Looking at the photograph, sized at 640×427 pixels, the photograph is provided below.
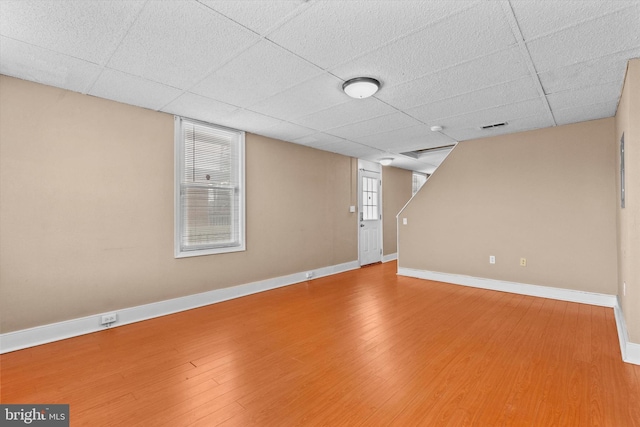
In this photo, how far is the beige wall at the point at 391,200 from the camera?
7300 mm

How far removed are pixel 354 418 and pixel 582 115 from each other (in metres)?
4.37

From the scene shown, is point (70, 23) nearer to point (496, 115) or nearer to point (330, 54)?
point (330, 54)

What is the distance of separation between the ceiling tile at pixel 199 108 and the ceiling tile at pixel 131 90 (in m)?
0.10

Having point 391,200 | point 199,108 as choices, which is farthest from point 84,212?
point 391,200

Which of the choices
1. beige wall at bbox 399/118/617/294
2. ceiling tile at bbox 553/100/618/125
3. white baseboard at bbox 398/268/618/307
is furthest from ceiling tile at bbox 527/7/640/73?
white baseboard at bbox 398/268/618/307

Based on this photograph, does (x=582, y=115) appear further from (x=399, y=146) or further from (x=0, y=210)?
(x=0, y=210)

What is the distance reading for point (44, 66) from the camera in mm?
2445

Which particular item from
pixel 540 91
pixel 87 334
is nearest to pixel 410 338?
pixel 540 91

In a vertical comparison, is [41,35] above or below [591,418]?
above

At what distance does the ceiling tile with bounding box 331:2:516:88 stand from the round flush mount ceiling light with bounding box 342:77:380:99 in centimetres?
6

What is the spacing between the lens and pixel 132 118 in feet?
10.9

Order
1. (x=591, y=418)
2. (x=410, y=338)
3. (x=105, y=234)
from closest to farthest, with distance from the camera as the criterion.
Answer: (x=591, y=418)
(x=410, y=338)
(x=105, y=234)

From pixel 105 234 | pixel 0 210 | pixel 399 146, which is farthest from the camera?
pixel 399 146

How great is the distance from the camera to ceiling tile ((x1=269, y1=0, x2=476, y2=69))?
1.78 metres
